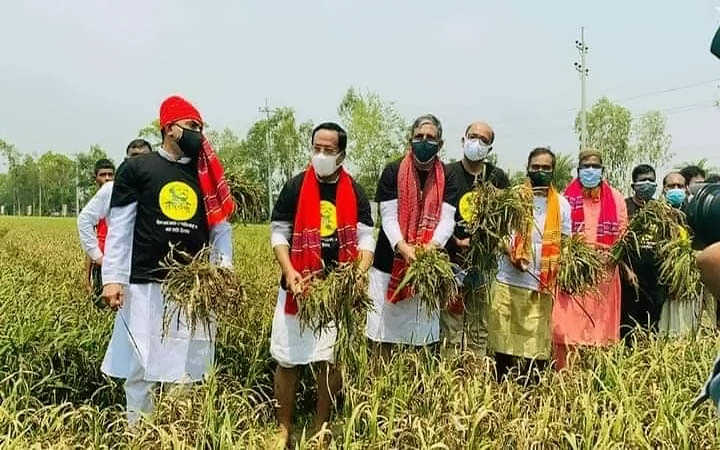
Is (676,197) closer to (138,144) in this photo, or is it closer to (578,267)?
(578,267)

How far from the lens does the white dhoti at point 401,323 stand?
407cm

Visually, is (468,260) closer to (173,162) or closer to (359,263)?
(359,263)

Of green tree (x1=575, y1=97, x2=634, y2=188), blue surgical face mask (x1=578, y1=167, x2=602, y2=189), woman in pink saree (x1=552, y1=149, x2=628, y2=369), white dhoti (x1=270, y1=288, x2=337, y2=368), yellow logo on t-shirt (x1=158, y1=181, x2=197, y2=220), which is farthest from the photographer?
green tree (x1=575, y1=97, x2=634, y2=188)

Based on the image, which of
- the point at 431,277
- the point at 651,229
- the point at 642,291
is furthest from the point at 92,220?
the point at 642,291

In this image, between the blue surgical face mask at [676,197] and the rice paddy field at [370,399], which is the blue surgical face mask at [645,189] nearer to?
the blue surgical face mask at [676,197]

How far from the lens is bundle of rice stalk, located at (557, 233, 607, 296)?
14.0 feet

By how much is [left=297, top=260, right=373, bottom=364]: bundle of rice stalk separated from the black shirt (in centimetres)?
84

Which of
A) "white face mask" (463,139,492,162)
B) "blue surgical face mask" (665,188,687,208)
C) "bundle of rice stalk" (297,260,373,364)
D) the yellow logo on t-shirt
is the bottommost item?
"bundle of rice stalk" (297,260,373,364)

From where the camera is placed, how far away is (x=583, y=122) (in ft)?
95.1

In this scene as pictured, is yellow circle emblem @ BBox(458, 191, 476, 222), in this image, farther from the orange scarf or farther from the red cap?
the red cap

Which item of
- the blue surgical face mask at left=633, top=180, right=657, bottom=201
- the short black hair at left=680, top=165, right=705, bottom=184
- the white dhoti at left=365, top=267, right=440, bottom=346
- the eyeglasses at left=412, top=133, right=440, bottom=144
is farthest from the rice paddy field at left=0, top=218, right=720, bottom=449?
the short black hair at left=680, top=165, right=705, bottom=184

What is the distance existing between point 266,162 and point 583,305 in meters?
35.4

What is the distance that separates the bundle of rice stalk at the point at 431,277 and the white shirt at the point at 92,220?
1822 millimetres

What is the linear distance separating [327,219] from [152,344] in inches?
40.8
